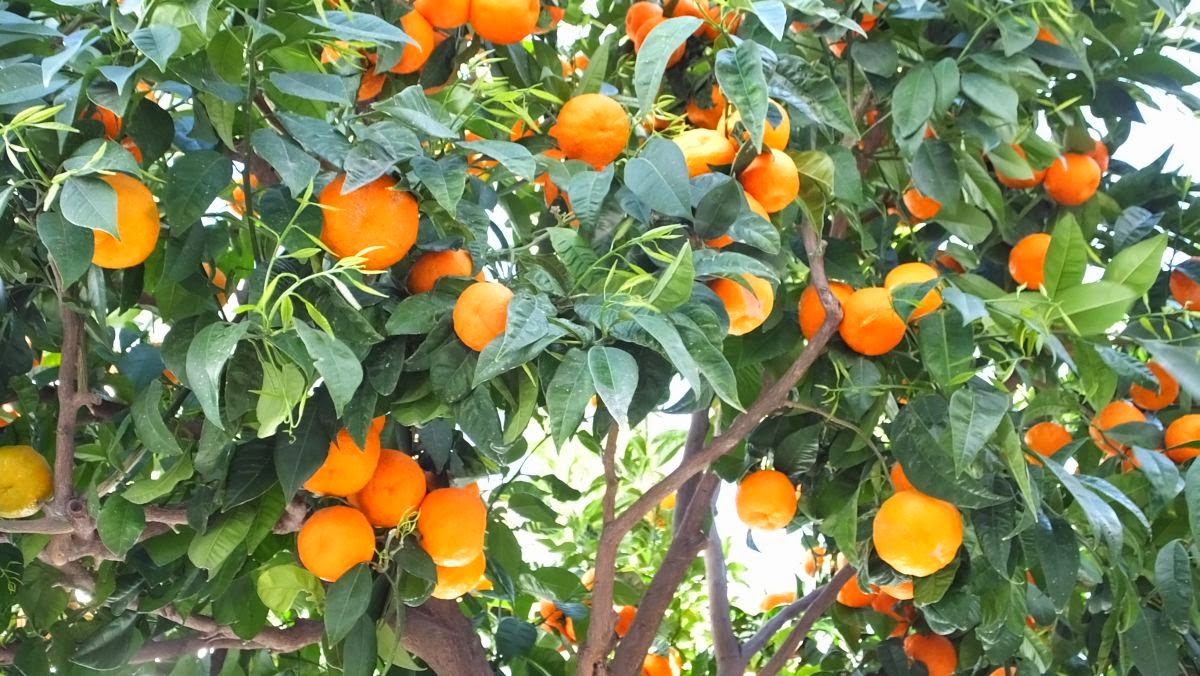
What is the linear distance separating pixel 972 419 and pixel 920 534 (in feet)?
0.47

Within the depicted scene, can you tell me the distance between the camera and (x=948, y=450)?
874 mm

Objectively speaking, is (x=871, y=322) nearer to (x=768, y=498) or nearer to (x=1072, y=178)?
(x=768, y=498)

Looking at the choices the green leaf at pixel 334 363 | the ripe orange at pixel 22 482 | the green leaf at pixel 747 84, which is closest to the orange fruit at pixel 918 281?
the green leaf at pixel 747 84

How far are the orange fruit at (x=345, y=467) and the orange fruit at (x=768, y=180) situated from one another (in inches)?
12.3

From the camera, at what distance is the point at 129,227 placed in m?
0.73

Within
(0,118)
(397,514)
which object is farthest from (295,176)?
(397,514)

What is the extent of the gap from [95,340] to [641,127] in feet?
1.40

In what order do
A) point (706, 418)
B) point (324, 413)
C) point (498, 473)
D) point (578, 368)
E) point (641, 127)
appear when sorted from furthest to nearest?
point (706, 418), point (498, 473), point (641, 127), point (324, 413), point (578, 368)

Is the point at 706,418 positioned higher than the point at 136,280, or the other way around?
the point at 136,280

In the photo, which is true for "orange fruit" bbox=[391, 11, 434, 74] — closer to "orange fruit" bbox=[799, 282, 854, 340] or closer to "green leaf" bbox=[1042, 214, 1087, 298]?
"orange fruit" bbox=[799, 282, 854, 340]

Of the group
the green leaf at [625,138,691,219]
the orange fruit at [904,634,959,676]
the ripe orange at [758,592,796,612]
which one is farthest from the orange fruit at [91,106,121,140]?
the ripe orange at [758,592,796,612]

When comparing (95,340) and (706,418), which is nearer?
(95,340)

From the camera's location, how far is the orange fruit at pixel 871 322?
3.07 feet

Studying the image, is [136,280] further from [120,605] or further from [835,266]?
[835,266]
